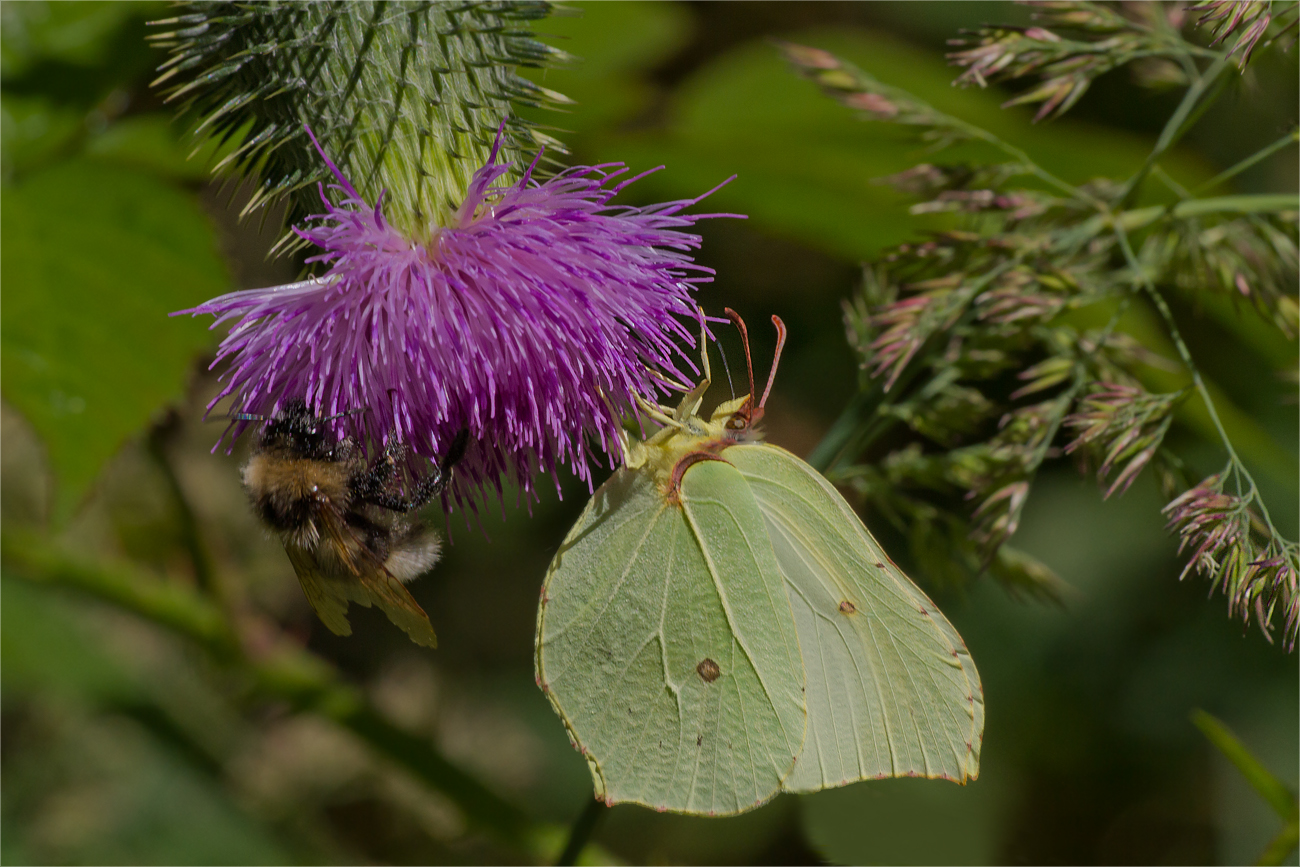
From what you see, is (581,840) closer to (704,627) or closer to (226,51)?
(704,627)

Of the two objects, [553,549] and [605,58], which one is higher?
[605,58]

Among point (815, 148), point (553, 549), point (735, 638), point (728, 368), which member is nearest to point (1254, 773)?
point (735, 638)

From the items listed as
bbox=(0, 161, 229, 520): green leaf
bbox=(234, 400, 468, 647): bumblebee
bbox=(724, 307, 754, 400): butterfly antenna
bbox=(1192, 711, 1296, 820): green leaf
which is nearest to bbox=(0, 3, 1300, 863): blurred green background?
bbox=(0, 161, 229, 520): green leaf

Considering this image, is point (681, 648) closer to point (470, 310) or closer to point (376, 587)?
point (376, 587)

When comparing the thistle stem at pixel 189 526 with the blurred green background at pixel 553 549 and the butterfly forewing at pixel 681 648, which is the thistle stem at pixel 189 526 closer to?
the blurred green background at pixel 553 549

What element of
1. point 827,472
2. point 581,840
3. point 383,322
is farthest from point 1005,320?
point 581,840
